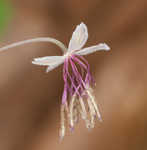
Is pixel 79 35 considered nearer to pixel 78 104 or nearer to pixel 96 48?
pixel 96 48

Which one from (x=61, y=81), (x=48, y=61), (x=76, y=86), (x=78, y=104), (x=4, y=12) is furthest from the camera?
(x=61, y=81)

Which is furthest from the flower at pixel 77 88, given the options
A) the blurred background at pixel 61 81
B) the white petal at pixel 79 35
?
the blurred background at pixel 61 81

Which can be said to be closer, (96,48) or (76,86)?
(96,48)

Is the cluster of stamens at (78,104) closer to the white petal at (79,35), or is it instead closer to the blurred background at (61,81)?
the white petal at (79,35)

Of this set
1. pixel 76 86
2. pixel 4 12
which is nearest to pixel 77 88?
pixel 76 86

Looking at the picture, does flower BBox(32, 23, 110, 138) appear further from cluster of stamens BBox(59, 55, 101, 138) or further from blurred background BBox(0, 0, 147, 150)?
blurred background BBox(0, 0, 147, 150)

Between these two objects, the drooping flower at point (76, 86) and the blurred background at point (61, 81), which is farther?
the blurred background at point (61, 81)

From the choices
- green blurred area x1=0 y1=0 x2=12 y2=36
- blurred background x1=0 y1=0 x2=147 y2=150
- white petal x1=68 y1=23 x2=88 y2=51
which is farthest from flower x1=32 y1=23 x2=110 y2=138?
blurred background x1=0 y1=0 x2=147 y2=150

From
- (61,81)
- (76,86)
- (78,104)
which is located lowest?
(78,104)

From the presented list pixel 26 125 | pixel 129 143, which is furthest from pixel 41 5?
pixel 129 143
